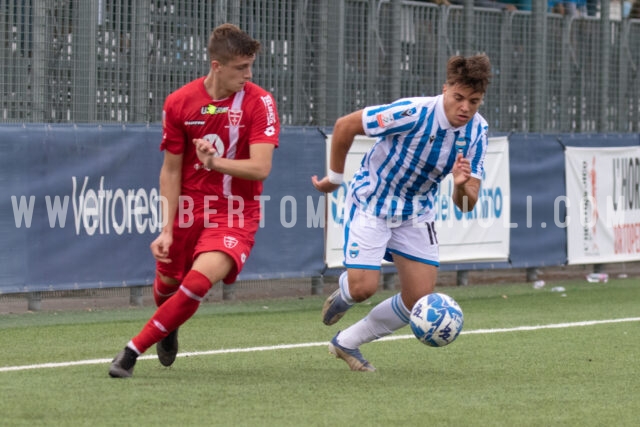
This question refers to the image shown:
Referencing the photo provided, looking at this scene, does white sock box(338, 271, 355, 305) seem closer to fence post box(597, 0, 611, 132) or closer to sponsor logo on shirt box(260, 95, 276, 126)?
sponsor logo on shirt box(260, 95, 276, 126)

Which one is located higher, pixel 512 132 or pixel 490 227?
pixel 512 132

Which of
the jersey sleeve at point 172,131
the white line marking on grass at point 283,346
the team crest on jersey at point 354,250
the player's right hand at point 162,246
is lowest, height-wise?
the white line marking on grass at point 283,346

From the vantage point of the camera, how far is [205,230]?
7559 mm

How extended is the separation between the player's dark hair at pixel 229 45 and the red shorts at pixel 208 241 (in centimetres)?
93

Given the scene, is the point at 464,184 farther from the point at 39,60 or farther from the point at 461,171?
the point at 39,60

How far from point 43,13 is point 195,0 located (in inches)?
69.3

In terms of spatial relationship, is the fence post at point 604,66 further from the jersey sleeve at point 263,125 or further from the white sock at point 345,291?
the jersey sleeve at point 263,125

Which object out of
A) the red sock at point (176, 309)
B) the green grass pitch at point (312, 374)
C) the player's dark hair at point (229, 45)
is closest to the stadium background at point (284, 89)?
the green grass pitch at point (312, 374)

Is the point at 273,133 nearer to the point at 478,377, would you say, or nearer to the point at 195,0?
the point at 478,377

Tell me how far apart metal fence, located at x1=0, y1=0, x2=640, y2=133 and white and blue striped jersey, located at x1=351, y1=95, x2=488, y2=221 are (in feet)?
16.8

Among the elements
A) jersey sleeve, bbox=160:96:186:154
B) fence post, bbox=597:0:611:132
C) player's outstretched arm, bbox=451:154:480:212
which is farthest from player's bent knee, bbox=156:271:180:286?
fence post, bbox=597:0:611:132

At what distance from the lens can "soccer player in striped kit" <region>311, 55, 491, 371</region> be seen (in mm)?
7855

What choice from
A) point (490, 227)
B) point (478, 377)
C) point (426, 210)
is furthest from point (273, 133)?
point (490, 227)

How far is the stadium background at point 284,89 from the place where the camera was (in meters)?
12.0
